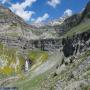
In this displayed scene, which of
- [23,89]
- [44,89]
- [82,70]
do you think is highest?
[82,70]

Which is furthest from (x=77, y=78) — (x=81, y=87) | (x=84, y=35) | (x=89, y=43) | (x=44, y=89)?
(x=84, y=35)

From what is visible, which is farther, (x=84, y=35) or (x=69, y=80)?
(x=84, y=35)

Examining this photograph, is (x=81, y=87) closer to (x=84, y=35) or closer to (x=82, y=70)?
(x=82, y=70)

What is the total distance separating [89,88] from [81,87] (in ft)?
13.9

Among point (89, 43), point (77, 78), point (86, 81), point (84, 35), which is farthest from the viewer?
point (84, 35)

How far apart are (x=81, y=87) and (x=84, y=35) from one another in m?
123

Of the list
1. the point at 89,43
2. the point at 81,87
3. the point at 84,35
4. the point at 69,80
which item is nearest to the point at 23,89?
the point at 84,35

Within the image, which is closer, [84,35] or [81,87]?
[81,87]

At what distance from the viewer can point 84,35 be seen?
19250 centimetres

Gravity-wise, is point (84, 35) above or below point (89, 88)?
above

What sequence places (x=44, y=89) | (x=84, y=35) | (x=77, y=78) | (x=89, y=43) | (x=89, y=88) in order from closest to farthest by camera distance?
(x=89, y=88), (x=77, y=78), (x=44, y=89), (x=89, y=43), (x=84, y=35)

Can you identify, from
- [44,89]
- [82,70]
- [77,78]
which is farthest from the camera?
[44,89]

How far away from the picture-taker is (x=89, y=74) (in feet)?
253

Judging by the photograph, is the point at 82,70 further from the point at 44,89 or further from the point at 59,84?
the point at 44,89
